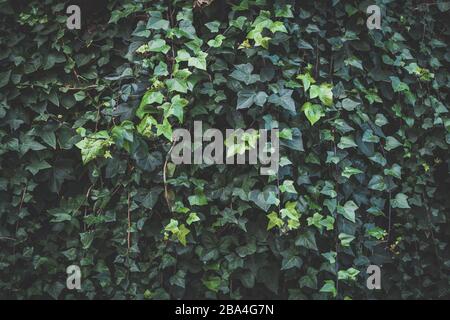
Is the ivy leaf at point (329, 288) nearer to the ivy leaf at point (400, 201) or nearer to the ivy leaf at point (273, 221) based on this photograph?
the ivy leaf at point (273, 221)

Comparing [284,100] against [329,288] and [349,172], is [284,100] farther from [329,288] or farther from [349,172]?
Result: [329,288]

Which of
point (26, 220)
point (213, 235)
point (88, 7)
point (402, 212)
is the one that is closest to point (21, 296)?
point (26, 220)

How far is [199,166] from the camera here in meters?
2.23

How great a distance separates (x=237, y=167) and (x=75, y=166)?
737 millimetres

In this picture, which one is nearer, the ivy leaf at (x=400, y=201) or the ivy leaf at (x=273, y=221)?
the ivy leaf at (x=273, y=221)

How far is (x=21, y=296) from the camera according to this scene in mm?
2408

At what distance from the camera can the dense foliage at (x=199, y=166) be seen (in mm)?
2223

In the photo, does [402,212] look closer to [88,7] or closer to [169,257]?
[169,257]

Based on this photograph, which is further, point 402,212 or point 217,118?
point 402,212

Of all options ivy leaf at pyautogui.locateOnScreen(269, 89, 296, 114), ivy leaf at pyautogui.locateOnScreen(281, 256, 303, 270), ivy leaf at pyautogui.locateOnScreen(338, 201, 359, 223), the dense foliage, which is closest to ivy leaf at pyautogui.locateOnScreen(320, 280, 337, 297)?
the dense foliage

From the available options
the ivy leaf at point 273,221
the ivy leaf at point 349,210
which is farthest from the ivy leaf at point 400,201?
the ivy leaf at point 273,221

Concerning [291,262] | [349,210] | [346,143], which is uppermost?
[346,143]

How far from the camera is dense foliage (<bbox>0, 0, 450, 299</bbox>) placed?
87.5 inches

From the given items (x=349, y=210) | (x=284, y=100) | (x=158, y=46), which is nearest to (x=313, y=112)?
(x=284, y=100)
